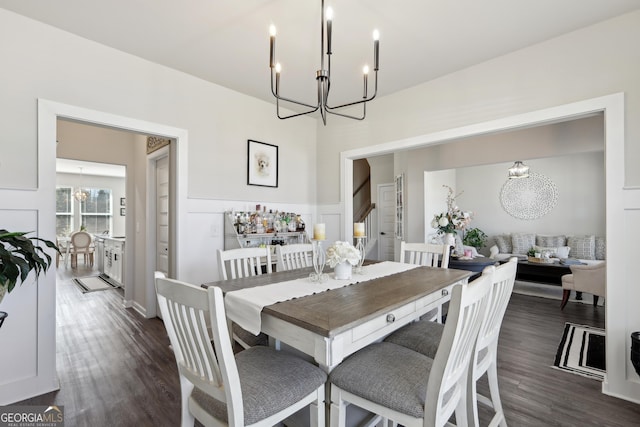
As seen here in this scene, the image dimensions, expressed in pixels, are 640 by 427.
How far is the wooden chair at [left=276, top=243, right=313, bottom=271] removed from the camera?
8.54ft

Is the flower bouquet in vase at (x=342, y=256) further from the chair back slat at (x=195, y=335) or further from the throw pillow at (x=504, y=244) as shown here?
the throw pillow at (x=504, y=244)

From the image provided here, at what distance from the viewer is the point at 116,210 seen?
32.0 feet

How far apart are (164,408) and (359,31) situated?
300 cm

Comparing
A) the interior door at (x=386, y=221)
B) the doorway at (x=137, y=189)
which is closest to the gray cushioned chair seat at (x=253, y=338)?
the doorway at (x=137, y=189)

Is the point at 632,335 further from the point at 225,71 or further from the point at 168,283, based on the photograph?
the point at 225,71

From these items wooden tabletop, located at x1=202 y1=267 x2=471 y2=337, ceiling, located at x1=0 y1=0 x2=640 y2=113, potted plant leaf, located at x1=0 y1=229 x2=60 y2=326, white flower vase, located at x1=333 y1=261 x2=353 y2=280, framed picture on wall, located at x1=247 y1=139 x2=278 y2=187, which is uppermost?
ceiling, located at x1=0 y1=0 x2=640 y2=113

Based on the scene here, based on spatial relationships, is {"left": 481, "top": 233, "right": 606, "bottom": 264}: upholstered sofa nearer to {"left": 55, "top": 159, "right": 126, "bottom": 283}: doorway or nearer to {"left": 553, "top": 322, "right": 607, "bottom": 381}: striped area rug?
{"left": 553, "top": 322, "right": 607, "bottom": 381}: striped area rug

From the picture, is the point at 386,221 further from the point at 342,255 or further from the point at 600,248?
the point at 342,255

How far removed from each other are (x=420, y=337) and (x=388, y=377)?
552 mm

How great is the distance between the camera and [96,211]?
953cm

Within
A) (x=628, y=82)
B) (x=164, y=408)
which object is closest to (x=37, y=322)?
(x=164, y=408)

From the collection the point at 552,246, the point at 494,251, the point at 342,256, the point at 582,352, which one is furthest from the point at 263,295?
the point at 552,246

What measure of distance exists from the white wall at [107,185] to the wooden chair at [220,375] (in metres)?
9.73

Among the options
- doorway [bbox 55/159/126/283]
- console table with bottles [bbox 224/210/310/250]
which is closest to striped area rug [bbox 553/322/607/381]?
console table with bottles [bbox 224/210/310/250]
